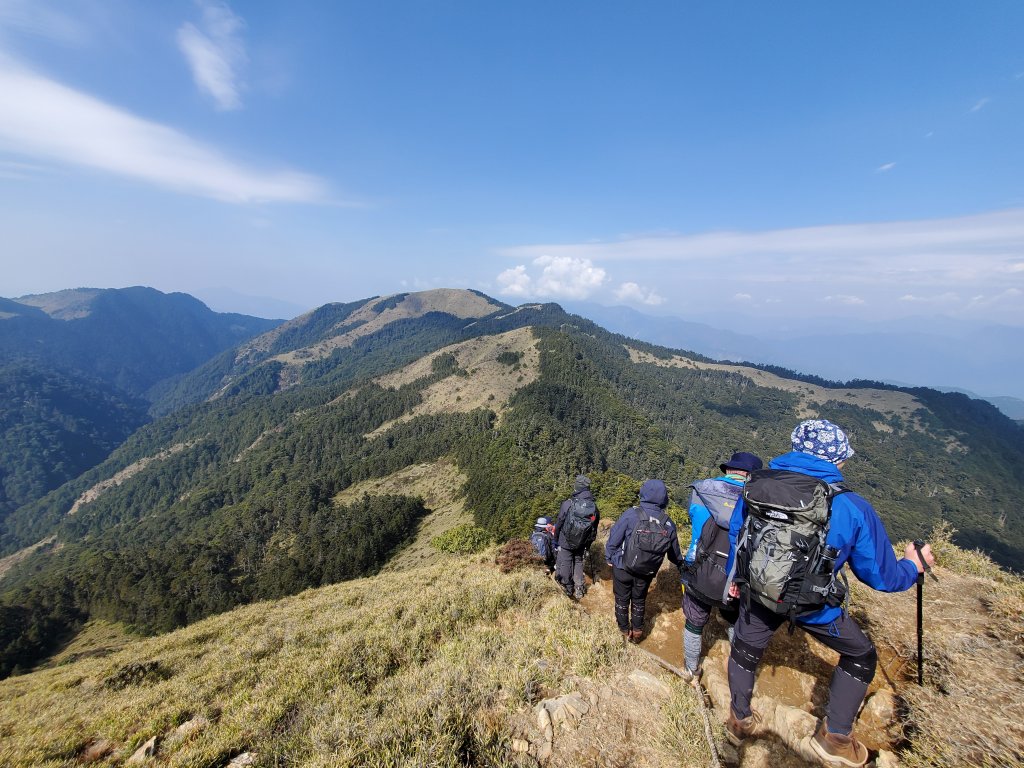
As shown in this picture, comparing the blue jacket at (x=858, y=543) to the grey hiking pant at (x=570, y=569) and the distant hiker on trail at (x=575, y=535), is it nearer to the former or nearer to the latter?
the distant hiker on trail at (x=575, y=535)

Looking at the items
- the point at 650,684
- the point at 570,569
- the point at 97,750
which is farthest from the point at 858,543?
the point at 97,750

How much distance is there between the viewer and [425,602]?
9.94 m

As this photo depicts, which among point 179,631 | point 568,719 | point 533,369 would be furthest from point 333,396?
point 568,719

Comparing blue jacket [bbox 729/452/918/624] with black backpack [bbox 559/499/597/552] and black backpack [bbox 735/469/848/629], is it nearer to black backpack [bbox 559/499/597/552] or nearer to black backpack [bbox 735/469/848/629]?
black backpack [bbox 735/469/848/629]

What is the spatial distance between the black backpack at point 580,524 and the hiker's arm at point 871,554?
513 centimetres

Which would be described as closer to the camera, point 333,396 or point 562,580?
point 562,580

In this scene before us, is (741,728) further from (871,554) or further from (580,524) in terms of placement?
(580,524)

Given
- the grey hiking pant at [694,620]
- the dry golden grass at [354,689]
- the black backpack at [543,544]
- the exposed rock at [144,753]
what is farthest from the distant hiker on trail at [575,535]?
the exposed rock at [144,753]

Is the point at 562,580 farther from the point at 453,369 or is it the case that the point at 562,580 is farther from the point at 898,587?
the point at 453,369

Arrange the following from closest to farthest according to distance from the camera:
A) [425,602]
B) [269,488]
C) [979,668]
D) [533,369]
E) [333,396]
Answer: [979,668]
[425,602]
[269,488]
[533,369]
[333,396]

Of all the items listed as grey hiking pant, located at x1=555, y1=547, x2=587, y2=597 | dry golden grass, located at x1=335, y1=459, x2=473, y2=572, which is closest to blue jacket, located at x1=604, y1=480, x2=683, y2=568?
grey hiking pant, located at x1=555, y1=547, x2=587, y2=597

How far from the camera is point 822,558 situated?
4078mm

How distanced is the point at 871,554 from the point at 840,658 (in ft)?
4.38

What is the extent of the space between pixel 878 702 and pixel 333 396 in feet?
674
